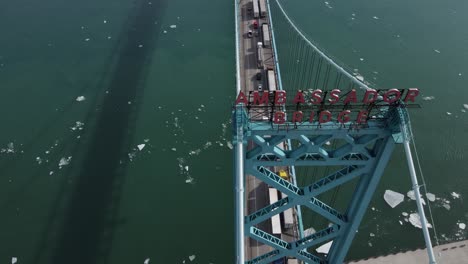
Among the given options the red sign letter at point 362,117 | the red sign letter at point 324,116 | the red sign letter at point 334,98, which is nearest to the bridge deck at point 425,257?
the red sign letter at point 362,117

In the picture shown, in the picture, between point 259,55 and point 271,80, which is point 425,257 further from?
point 259,55

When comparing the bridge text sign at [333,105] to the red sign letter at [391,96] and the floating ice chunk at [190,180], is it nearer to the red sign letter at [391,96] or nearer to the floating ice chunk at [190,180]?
the red sign letter at [391,96]

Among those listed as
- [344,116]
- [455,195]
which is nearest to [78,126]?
[344,116]

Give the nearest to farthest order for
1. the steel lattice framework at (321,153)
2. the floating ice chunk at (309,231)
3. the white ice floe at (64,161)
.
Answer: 1. the steel lattice framework at (321,153)
2. the floating ice chunk at (309,231)
3. the white ice floe at (64,161)

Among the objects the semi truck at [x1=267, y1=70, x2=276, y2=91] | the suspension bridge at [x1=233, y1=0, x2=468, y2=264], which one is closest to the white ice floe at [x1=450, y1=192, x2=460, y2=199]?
the suspension bridge at [x1=233, y1=0, x2=468, y2=264]

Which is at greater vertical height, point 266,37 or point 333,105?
point 333,105
